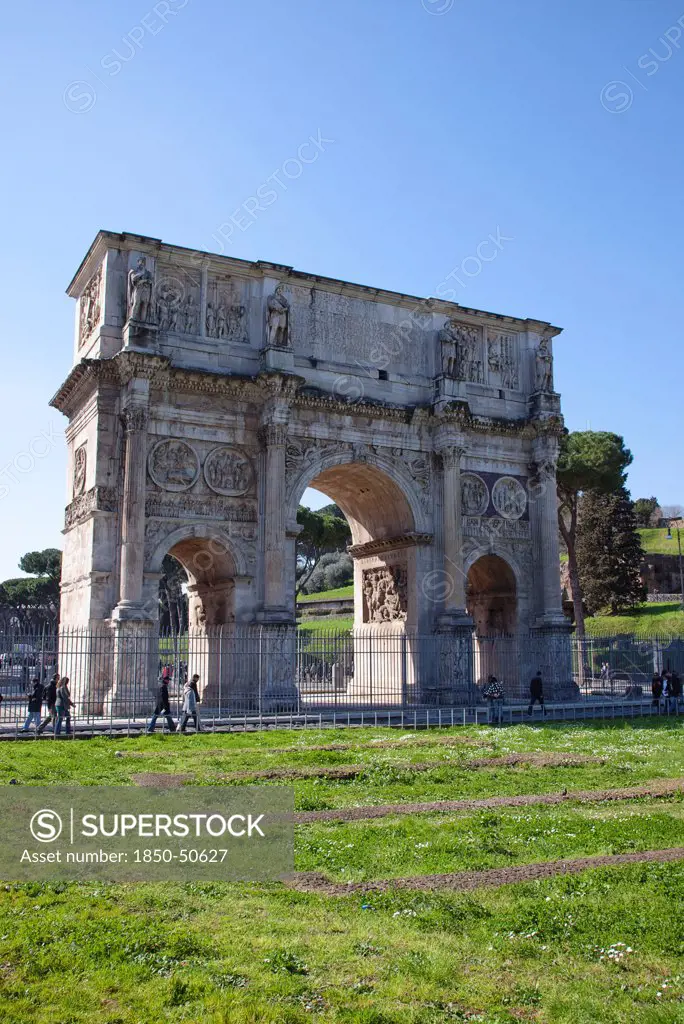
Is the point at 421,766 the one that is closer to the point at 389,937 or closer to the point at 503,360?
the point at 389,937

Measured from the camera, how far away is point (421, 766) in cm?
1411

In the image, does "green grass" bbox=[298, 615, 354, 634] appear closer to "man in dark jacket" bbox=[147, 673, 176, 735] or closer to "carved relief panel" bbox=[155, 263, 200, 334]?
"carved relief panel" bbox=[155, 263, 200, 334]

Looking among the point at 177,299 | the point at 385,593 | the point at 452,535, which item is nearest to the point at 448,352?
the point at 452,535

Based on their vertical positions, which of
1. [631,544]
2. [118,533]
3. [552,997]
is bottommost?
[552,997]

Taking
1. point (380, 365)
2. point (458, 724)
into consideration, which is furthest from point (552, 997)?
point (380, 365)

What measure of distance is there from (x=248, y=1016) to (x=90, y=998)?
0.95 m

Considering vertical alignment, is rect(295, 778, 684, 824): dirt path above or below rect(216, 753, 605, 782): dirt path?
below

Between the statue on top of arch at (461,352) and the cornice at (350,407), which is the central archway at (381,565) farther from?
the statue on top of arch at (461,352)

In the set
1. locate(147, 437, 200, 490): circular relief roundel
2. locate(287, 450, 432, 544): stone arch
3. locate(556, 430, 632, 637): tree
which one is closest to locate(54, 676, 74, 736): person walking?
locate(147, 437, 200, 490): circular relief roundel

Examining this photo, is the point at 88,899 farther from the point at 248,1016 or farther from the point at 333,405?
the point at 333,405

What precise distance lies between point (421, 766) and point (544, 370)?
1950 cm

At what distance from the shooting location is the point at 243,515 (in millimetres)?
25203

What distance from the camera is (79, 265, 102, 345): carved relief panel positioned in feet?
83.8

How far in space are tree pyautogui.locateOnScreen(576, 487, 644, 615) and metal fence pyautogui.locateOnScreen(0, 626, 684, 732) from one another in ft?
88.7
